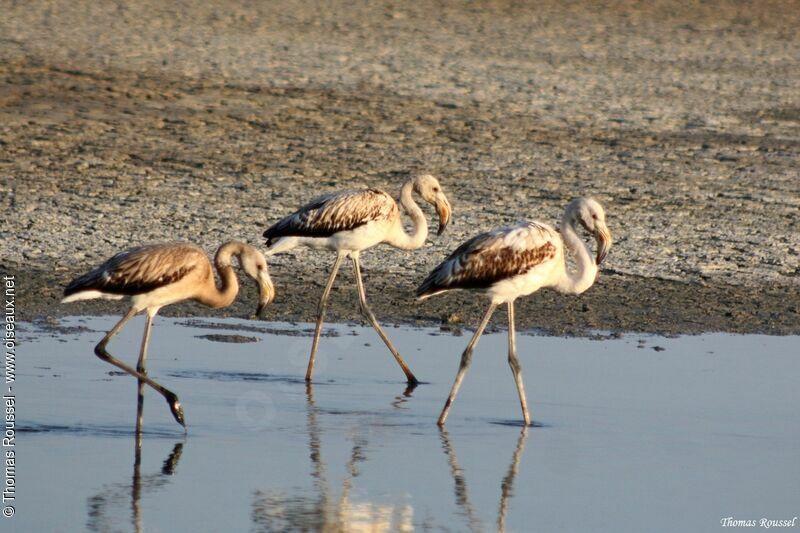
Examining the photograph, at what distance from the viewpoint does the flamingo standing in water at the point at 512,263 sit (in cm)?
811

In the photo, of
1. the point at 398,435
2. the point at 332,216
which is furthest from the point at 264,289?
the point at 398,435

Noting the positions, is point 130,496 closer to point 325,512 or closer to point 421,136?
point 325,512

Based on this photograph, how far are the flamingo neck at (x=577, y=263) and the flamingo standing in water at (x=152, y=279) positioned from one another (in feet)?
5.26

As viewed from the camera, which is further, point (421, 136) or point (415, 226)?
point (421, 136)

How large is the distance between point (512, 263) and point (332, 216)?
1.50 metres

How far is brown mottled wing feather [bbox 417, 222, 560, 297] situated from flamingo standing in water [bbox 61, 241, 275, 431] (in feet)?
3.26

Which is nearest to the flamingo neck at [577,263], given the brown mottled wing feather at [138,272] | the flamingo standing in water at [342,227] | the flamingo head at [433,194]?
the flamingo standing in water at [342,227]

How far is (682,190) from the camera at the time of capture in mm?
13898

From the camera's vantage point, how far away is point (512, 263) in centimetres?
810

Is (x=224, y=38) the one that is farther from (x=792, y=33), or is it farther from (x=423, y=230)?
(x=423, y=230)

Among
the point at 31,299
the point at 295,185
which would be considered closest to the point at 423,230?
the point at 31,299

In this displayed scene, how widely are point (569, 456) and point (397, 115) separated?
936 centimetres

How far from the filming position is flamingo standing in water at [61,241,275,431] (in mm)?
7824

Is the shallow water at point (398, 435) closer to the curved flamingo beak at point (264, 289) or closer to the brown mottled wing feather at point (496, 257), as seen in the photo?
the curved flamingo beak at point (264, 289)
